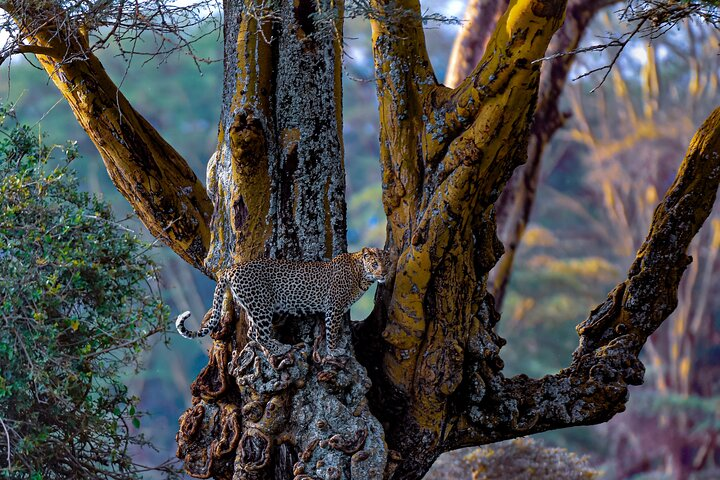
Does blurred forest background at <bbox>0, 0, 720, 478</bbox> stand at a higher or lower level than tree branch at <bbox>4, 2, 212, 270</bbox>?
higher

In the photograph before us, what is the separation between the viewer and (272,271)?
4805 millimetres

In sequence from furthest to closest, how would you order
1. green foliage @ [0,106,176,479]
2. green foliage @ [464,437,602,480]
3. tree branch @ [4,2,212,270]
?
green foliage @ [464,437,602,480] → tree branch @ [4,2,212,270] → green foliage @ [0,106,176,479]

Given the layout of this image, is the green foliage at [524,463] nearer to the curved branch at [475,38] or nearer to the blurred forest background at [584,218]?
the curved branch at [475,38]

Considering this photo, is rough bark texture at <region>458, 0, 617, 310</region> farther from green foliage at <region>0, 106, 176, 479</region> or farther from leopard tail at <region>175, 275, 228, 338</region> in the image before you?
green foliage at <region>0, 106, 176, 479</region>

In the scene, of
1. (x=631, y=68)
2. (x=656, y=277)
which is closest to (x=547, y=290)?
(x=631, y=68)

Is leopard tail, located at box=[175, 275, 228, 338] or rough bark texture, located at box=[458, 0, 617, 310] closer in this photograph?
leopard tail, located at box=[175, 275, 228, 338]

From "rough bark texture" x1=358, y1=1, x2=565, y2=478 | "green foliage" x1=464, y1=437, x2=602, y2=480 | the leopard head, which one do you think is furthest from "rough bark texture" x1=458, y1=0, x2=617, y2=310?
the leopard head

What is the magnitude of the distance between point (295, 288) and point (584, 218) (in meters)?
19.1

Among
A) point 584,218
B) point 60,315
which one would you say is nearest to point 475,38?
point 60,315

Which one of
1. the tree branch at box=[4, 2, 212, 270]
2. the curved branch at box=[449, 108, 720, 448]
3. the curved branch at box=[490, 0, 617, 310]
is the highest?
the curved branch at box=[490, 0, 617, 310]

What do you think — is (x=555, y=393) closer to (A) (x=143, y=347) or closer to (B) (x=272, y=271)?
(B) (x=272, y=271)

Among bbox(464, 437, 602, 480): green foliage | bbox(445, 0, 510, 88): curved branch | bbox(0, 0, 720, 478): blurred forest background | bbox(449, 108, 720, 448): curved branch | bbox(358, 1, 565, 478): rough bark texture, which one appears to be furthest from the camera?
bbox(0, 0, 720, 478): blurred forest background

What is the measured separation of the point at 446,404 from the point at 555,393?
66cm

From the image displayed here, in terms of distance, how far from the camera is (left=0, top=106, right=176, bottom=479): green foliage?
4691 millimetres
